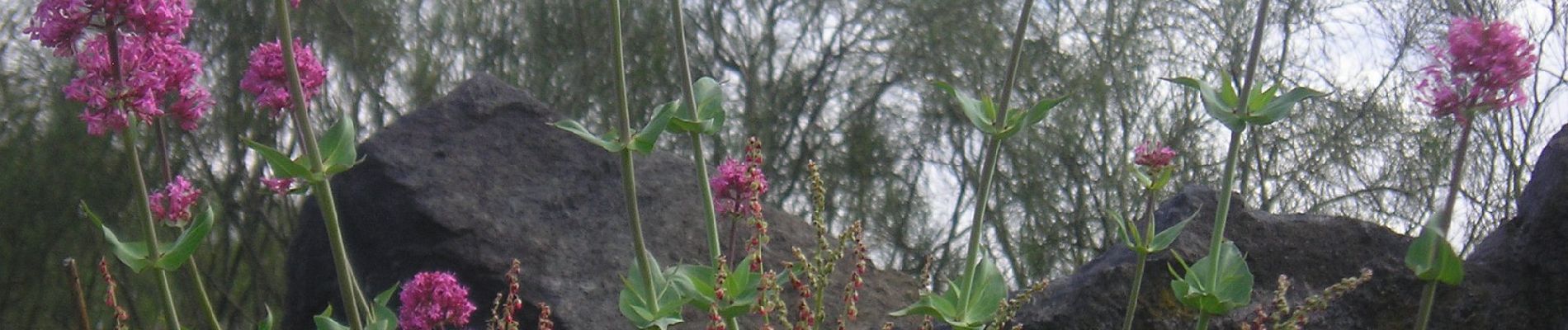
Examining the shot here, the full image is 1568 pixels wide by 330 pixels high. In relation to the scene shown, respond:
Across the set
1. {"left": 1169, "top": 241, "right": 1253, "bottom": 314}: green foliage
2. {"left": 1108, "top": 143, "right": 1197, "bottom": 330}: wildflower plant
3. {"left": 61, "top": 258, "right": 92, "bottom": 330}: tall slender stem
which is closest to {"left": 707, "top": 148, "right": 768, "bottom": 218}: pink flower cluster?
{"left": 1108, "top": 143, "right": 1197, "bottom": 330}: wildflower plant

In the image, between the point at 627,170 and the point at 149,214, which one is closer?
the point at 149,214

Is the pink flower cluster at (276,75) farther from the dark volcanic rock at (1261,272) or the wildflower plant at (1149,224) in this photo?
the dark volcanic rock at (1261,272)

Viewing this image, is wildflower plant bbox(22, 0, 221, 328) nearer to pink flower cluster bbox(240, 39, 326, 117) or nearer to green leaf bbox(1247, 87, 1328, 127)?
pink flower cluster bbox(240, 39, 326, 117)

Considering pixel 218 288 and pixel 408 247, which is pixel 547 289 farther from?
pixel 218 288

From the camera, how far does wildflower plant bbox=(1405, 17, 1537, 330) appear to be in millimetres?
2836

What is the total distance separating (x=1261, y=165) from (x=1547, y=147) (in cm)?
1025

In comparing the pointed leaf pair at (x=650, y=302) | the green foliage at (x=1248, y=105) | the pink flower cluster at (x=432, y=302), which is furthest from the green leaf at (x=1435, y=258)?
the pink flower cluster at (x=432, y=302)

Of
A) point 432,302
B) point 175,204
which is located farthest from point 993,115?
point 175,204

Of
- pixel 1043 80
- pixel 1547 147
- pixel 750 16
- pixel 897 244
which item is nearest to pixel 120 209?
pixel 750 16

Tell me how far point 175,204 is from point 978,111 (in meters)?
1.70

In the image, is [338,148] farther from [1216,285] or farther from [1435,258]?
[1435,258]

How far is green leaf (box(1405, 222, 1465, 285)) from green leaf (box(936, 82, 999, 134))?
85cm

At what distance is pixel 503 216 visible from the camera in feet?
22.0

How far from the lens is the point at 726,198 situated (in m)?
3.55
